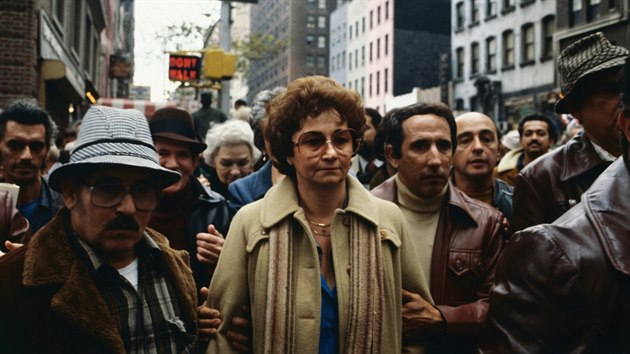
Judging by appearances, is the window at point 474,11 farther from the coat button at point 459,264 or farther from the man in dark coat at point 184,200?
the coat button at point 459,264

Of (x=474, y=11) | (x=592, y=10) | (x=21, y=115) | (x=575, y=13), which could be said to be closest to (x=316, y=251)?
(x=21, y=115)

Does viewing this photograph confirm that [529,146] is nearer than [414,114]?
No

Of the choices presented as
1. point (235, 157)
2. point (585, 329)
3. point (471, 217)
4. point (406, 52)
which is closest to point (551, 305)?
point (585, 329)

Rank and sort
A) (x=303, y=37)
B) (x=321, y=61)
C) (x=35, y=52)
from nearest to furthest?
(x=35, y=52)
(x=303, y=37)
(x=321, y=61)

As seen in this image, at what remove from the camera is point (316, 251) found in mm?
2984

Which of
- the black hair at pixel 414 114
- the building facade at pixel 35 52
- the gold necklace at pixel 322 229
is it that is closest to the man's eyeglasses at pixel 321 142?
the gold necklace at pixel 322 229

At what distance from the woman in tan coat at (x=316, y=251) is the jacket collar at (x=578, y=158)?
37.5 inches

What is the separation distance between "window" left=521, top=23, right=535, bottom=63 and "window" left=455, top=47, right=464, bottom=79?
7.81 metres

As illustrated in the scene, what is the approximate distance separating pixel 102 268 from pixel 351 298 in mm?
1039

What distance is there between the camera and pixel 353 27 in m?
73.1

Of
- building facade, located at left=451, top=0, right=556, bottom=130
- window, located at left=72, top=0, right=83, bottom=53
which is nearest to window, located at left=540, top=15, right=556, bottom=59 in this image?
building facade, located at left=451, top=0, right=556, bottom=130

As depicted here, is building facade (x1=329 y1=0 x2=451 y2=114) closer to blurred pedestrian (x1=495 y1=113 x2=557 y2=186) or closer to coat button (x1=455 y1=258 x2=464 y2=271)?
blurred pedestrian (x1=495 y1=113 x2=557 y2=186)

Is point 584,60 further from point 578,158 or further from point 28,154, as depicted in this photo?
point 28,154

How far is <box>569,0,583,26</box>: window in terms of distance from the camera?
30.7m
